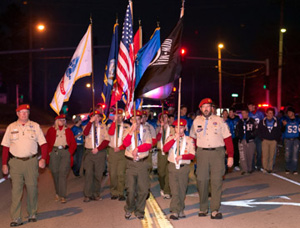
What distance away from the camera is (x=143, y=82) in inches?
328

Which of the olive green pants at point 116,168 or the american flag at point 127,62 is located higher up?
the american flag at point 127,62

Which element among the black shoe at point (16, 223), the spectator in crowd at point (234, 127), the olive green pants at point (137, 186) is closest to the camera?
the black shoe at point (16, 223)

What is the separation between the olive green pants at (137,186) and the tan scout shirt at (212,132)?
117cm

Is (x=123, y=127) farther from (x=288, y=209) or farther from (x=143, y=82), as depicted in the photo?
(x=288, y=209)

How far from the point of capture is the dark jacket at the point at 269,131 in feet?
45.7

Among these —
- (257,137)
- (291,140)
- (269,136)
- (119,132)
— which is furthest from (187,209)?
(257,137)

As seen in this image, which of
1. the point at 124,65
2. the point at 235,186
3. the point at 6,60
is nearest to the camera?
the point at 124,65

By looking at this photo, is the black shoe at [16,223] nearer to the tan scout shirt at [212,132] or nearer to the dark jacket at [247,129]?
the tan scout shirt at [212,132]

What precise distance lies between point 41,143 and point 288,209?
4.81 meters

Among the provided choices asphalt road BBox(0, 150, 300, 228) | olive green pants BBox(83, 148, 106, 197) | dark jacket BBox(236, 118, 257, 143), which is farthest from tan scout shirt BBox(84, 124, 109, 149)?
dark jacket BBox(236, 118, 257, 143)

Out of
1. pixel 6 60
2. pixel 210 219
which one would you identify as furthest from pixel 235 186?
pixel 6 60

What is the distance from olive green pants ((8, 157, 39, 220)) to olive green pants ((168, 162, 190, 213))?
8.02 feet

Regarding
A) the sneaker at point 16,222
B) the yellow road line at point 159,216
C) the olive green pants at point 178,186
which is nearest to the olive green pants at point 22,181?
the sneaker at point 16,222

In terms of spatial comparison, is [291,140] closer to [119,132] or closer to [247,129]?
[247,129]
